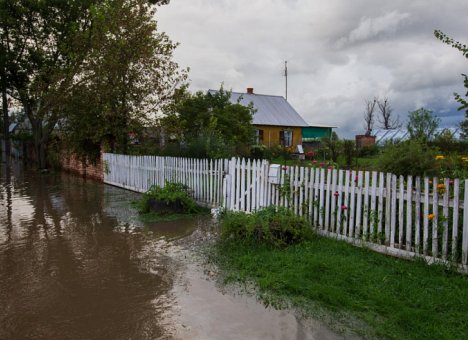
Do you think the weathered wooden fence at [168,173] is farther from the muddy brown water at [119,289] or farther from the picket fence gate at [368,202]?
the muddy brown water at [119,289]

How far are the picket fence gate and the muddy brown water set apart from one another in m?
1.18

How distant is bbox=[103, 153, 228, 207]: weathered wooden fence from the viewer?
945cm

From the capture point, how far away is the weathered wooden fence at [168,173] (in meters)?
9.45

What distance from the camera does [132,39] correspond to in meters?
15.3

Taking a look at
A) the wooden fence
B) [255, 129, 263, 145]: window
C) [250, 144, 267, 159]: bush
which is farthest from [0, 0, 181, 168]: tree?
[255, 129, 263, 145]: window

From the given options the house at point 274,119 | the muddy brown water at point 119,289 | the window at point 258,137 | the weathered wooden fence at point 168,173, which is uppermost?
the house at point 274,119

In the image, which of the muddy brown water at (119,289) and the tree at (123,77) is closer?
the muddy brown water at (119,289)

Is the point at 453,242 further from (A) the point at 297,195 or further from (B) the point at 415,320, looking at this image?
(A) the point at 297,195

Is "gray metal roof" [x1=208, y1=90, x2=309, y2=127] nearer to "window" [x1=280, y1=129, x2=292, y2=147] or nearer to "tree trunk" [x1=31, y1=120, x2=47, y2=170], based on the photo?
"window" [x1=280, y1=129, x2=292, y2=147]

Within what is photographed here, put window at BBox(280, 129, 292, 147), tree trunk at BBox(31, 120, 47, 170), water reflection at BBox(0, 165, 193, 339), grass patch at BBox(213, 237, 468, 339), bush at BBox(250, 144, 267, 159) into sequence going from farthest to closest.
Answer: window at BBox(280, 129, 292, 147), tree trunk at BBox(31, 120, 47, 170), bush at BBox(250, 144, 267, 159), water reflection at BBox(0, 165, 193, 339), grass patch at BBox(213, 237, 468, 339)

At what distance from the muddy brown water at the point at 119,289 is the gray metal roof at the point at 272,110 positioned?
3105 centimetres

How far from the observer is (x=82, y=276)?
5.05 m

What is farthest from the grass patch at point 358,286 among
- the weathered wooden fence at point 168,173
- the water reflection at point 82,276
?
the weathered wooden fence at point 168,173

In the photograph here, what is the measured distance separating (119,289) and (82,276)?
A: 28.2 inches
